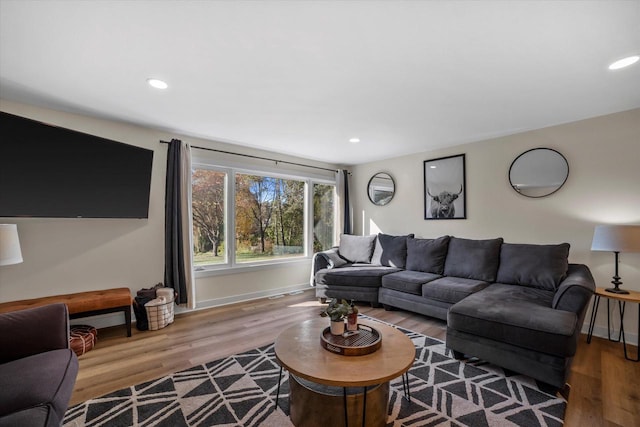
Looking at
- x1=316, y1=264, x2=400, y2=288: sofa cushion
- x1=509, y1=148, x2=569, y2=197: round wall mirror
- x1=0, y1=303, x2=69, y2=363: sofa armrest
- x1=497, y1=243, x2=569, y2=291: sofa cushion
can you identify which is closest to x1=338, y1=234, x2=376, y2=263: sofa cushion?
x1=316, y1=264, x2=400, y2=288: sofa cushion

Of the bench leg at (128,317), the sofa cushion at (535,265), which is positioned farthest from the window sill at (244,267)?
the sofa cushion at (535,265)

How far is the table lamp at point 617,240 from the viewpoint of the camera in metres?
2.64

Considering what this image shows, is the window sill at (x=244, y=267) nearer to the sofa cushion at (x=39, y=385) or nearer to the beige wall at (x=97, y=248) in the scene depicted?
the beige wall at (x=97, y=248)

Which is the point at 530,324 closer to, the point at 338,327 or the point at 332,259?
the point at 338,327

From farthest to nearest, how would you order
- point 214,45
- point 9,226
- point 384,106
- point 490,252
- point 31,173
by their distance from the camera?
1. point 490,252
2. point 384,106
3. point 31,173
4. point 9,226
5. point 214,45

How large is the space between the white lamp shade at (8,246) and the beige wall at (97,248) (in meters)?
0.71

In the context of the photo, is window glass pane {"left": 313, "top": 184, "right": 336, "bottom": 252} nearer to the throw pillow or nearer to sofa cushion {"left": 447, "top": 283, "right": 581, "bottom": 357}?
the throw pillow

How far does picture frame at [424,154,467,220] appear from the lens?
14.1 feet

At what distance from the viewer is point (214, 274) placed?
411 centimetres

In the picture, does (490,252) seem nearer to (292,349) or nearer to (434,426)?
(434,426)

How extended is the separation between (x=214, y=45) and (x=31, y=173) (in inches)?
81.3

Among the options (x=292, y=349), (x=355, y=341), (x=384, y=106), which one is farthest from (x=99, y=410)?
(x=384, y=106)

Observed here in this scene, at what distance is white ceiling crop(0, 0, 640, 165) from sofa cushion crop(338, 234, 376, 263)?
6.88 ft

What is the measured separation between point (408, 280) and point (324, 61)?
108 inches
